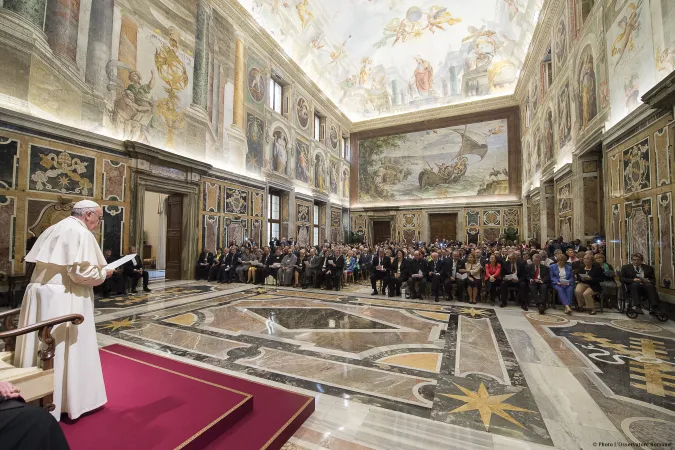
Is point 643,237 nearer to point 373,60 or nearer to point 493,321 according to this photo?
point 493,321

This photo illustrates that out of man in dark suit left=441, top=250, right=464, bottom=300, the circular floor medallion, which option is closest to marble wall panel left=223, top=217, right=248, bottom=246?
man in dark suit left=441, top=250, right=464, bottom=300

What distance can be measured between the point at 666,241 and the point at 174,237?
1301 centimetres

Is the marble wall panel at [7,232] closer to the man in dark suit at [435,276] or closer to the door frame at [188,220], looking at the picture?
the door frame at [188,220]

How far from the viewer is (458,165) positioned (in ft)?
67.6

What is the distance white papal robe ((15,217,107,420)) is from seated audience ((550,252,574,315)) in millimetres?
7514

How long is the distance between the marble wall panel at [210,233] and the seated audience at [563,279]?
34.0 feet

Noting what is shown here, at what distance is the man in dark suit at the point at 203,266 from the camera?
33.8 feet

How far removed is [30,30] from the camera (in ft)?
20.6

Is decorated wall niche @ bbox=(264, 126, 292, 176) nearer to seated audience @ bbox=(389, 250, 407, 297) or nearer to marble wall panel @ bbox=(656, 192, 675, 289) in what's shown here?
seated audience @ bbox=(389, 250, 407, 297)

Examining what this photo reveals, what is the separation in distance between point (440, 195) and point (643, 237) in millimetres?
15193

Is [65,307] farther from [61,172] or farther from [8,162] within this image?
[61,172]

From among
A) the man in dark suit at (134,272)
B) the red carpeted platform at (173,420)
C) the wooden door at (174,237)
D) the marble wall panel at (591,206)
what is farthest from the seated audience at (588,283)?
the wooden door at (174,237)

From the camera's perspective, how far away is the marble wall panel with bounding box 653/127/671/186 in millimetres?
5336

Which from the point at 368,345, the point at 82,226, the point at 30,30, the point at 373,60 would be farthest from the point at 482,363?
the point at 373,60
